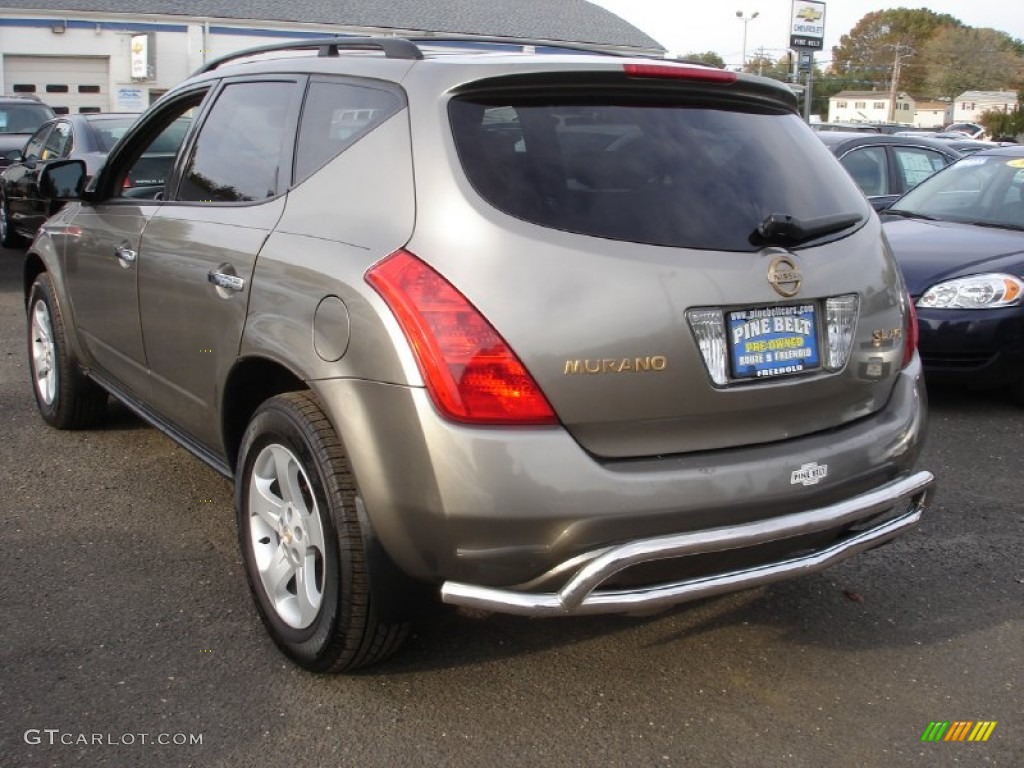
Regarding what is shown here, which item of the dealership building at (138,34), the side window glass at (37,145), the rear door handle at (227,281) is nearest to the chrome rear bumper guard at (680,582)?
the rear door handle at (227,281)

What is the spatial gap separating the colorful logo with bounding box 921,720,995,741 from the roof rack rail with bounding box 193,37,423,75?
2331mm

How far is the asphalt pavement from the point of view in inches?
112

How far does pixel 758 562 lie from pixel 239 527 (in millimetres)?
1595

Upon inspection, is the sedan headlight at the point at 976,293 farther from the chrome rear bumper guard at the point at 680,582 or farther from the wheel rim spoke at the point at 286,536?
the wheel rim spoke at the point at 286,536

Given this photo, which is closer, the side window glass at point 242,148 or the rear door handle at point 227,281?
the rear door handle at point 227,281

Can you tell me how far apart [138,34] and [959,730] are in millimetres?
34546

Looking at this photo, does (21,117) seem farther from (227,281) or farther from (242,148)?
(227,281)

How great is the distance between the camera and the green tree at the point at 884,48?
107 metres

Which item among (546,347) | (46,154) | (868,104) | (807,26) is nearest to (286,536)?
(546,347)

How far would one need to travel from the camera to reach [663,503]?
268 cm

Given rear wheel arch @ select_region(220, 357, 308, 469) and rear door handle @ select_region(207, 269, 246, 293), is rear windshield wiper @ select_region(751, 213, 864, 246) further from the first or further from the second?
rear door handle @ select_region(207, 269, 246, 293)

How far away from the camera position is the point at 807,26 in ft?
91.0

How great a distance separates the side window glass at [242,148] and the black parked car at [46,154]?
258 inches

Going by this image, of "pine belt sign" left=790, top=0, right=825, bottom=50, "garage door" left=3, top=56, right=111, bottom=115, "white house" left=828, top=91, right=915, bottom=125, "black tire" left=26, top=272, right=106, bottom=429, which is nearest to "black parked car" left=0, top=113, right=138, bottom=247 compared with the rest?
"black tire" left=26, top=272, right=106, bottom=429
